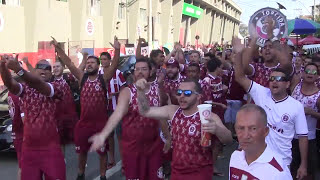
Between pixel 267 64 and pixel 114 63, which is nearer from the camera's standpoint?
pixel 267 64

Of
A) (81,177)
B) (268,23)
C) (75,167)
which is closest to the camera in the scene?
(268,23)

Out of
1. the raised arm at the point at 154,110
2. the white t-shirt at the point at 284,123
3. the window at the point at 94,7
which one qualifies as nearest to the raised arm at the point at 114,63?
the raised arm at the point at 154,110

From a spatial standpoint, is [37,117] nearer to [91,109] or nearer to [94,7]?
[91,109]

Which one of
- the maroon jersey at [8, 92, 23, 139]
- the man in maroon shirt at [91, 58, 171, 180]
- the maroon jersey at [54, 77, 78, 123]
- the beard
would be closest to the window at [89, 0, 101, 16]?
the maroon jersey at [54, 77, 78, 123]

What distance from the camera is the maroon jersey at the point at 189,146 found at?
4.34 meters

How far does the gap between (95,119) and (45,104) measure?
1.76 metres

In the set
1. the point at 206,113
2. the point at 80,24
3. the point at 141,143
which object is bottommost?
the point at 141,143

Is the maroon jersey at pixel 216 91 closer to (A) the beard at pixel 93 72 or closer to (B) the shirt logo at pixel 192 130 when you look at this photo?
(A) the beard at pixel 93 72

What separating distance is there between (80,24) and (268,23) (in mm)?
25407

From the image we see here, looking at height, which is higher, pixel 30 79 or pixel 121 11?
pixel 121 11

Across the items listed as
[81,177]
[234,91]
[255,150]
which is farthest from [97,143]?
[234,91]

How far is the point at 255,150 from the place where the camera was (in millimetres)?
2861

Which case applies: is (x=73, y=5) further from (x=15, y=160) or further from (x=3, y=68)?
(x=3, y=68)

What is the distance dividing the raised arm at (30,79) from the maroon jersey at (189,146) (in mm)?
1681
